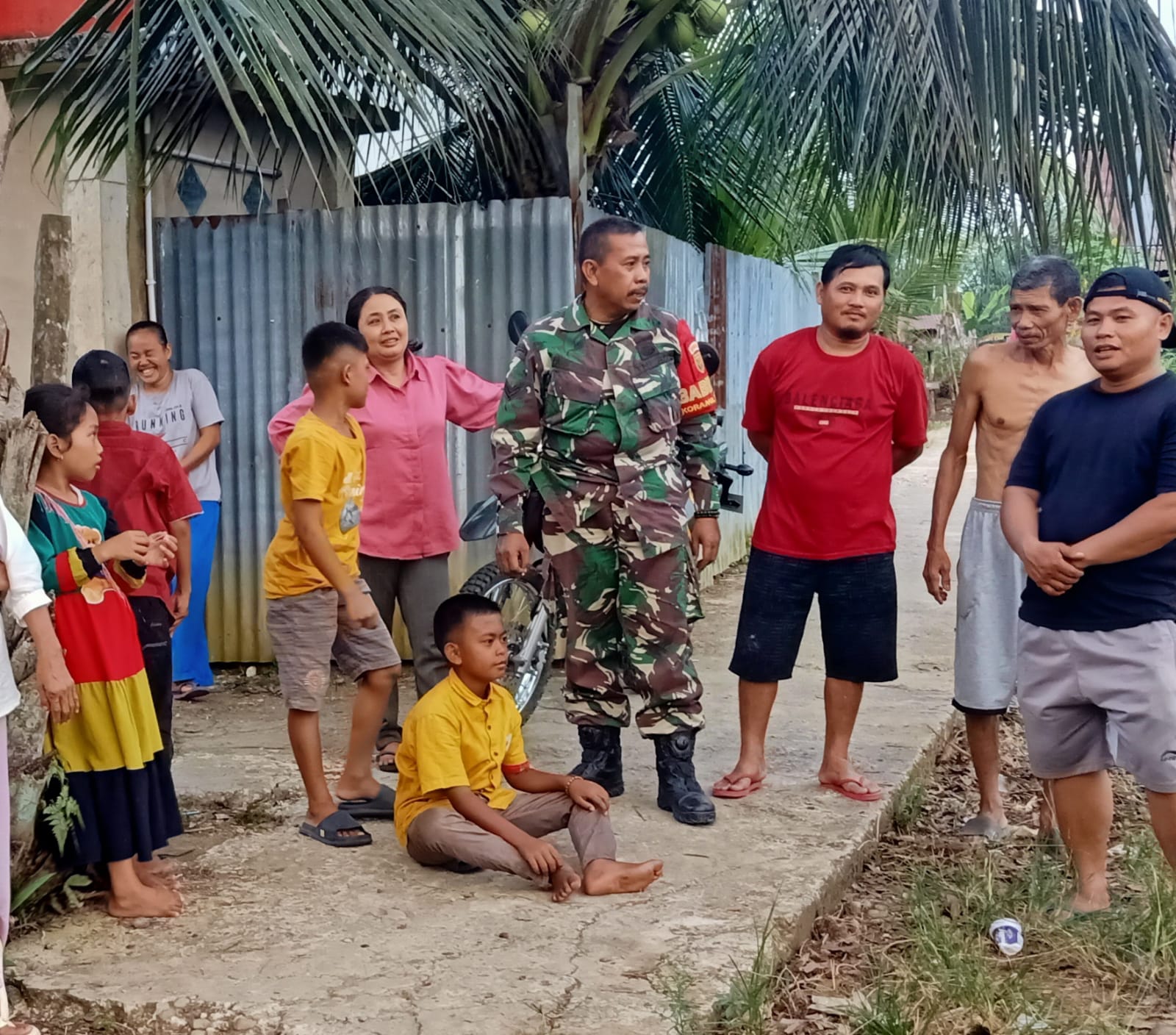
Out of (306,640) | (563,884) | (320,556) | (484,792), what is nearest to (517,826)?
(484,792)

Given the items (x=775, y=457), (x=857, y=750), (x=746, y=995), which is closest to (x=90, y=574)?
(x=746, y=995)

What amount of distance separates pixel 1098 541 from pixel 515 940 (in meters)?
1.68

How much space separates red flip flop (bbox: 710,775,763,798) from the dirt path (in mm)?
51

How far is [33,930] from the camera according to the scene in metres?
3.32

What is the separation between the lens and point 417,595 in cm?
476

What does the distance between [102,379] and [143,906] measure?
1.41 meters

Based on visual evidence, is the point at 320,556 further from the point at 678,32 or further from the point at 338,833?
the point at 678,32

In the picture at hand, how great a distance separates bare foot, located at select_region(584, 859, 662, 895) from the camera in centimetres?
354

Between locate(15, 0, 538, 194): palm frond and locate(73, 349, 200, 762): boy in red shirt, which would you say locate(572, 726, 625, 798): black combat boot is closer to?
locate(73, 349, 200, 762): boy in red shirt

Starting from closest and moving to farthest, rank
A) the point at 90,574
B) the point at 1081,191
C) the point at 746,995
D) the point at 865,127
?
the point at 746,995
the point at 90,574
the point at 865,127
the point at 1081,191

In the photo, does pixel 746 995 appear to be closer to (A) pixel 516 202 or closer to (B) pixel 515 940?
(B) pixel 515 940

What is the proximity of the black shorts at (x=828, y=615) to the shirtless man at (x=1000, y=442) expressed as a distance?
25 centimetres

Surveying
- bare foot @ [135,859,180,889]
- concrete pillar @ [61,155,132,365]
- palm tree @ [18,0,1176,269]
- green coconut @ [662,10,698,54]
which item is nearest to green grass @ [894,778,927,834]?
bare foot @ [135,859,180,889]

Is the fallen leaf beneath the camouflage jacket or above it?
beneath
